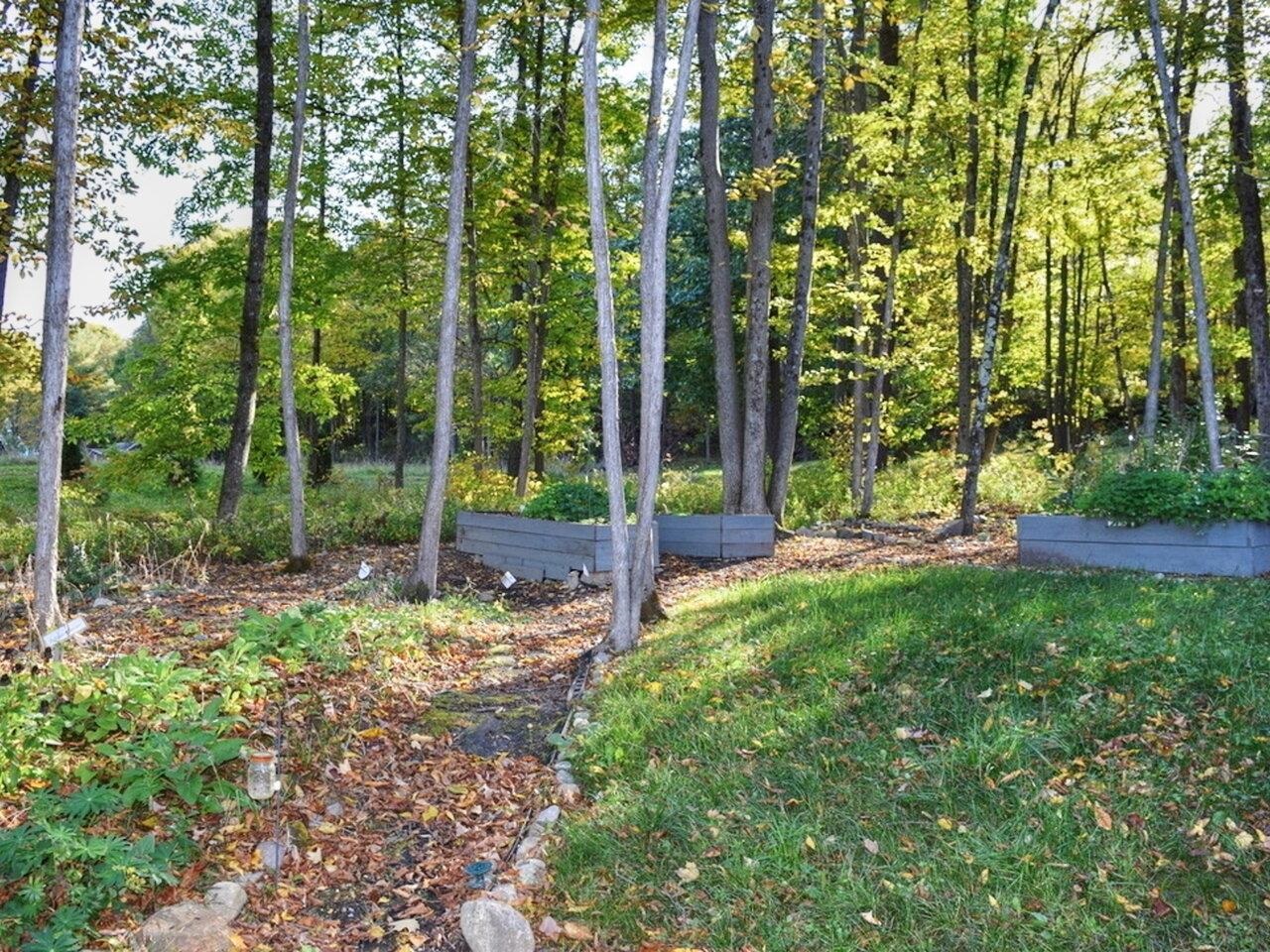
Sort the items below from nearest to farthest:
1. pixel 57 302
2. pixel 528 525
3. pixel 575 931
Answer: pixel 575 931, pixel 57 302, pixel 528 525

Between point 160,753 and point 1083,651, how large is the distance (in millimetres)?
4330

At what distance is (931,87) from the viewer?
430 inches

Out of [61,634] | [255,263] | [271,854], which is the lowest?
[271,854]

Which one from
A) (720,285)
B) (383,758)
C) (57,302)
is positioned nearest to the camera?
(383,758)

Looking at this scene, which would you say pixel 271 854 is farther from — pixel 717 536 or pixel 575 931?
pixel 717 536

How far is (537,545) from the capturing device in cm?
894

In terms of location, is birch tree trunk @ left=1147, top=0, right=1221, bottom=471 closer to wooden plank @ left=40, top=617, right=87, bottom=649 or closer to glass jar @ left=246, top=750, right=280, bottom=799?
glass jar @ left=246, top=750, right=280, bottom=799

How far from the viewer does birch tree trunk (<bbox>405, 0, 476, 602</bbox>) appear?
7.17 meters

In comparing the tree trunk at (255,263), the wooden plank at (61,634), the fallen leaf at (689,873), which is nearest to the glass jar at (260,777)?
the wooden plank at (61,634)

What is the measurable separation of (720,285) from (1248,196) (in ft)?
18.3

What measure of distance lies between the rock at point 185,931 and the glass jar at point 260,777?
590mm

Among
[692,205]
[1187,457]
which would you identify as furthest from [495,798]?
[692,205]

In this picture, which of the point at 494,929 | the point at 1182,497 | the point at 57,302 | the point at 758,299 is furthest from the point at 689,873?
the point at 758,299

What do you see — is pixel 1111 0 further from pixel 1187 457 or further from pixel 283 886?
pixel 283 886
